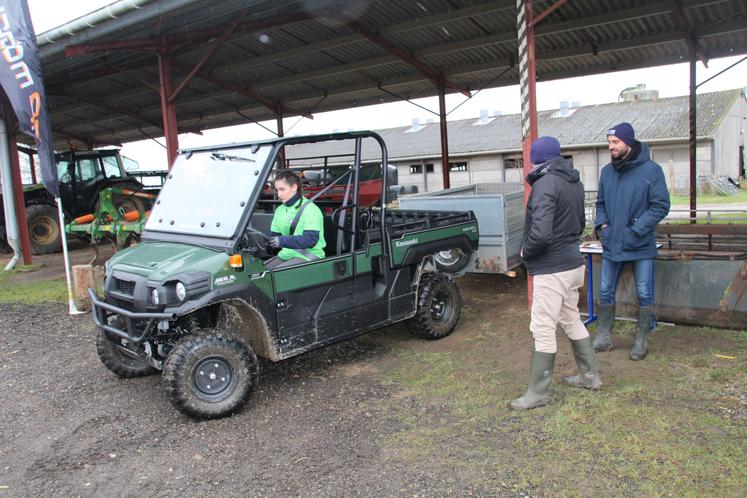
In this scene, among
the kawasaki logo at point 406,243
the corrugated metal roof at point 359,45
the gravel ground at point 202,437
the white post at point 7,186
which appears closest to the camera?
the gravel ground at point 202,437

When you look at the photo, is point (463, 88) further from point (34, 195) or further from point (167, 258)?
point (34, 195)

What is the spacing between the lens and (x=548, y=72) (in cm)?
1143

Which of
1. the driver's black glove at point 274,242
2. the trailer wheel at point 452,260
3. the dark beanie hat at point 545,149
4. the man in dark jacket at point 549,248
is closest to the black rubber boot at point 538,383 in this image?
the man in dark jacket at point 549,248

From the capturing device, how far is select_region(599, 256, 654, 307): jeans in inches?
174

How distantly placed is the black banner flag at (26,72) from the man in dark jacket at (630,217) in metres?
6.43

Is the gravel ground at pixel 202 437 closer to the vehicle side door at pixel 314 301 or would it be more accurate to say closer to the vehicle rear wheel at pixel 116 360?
the vehicle rear wheel at pixel 116 360

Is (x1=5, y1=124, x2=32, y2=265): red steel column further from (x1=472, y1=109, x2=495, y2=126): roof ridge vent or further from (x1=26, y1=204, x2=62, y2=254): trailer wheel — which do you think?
(x1=472, y1=109, x2=495, y2=126): roof ridge vent

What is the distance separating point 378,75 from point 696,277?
28.9ft

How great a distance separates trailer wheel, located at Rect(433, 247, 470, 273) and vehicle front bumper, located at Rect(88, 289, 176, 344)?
115 inches

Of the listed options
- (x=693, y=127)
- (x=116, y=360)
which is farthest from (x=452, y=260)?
(x=693, y=127)

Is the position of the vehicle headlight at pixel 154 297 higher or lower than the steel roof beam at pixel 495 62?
lower

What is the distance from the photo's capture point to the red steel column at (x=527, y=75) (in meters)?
5.54

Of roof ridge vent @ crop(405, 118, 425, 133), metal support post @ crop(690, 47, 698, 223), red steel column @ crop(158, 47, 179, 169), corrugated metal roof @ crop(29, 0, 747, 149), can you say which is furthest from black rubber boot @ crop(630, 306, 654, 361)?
roof ridge vent @ crop(405, 118, 425, 133)

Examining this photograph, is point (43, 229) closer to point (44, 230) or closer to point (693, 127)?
point (44, 230)
